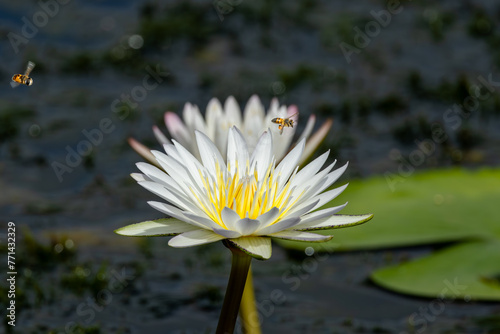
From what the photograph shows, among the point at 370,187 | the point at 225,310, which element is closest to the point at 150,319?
the point at 225,310

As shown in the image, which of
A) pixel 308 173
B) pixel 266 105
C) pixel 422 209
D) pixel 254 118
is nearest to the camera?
pixel 308 173

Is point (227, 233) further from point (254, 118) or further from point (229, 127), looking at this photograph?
point (254, 118)

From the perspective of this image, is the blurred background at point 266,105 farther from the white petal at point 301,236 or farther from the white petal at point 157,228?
the white petal at point 301,236

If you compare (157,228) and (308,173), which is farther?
(308,173)

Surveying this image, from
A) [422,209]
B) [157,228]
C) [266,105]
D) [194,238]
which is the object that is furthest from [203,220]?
[266,105]

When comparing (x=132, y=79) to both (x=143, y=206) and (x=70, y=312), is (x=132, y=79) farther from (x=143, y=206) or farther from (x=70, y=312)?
(x=70, y=312)

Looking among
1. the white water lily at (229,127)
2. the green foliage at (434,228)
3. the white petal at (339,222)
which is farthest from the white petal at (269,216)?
the green foliage at (434,228)

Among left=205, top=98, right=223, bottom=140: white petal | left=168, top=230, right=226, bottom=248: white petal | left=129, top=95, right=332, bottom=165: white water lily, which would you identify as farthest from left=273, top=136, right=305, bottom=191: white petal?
left=205, top=98, right=223, bottom=140: white petal
